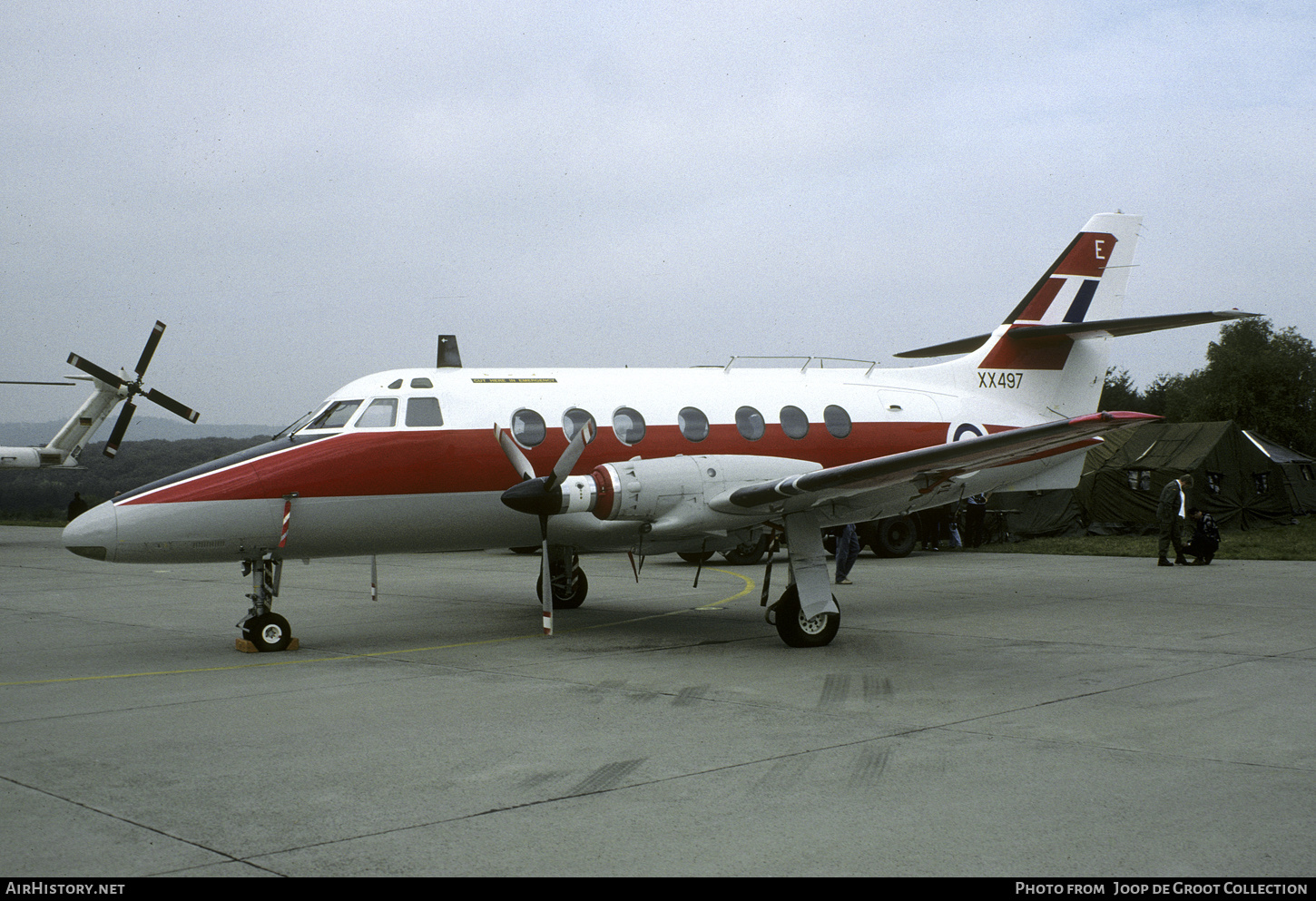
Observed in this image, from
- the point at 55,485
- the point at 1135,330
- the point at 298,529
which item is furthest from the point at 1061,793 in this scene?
the point at 55,485

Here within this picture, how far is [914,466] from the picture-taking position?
400 inches

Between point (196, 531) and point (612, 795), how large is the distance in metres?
6.65

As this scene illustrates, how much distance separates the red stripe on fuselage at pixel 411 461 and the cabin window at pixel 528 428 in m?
0.11

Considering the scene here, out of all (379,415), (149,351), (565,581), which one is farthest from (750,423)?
(149,351)

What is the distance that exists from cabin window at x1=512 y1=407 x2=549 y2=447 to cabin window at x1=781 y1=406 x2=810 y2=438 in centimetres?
316

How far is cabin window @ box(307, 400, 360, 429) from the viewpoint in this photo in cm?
1162

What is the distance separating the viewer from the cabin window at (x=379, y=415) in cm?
1161

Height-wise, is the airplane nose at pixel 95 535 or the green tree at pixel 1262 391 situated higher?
the green tree at pixel 1262 391

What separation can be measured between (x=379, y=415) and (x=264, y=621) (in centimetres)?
255

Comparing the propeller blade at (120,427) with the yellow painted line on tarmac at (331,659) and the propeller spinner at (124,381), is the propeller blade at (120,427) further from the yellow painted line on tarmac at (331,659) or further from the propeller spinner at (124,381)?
the yellow painted line on tarmac at (331,659)

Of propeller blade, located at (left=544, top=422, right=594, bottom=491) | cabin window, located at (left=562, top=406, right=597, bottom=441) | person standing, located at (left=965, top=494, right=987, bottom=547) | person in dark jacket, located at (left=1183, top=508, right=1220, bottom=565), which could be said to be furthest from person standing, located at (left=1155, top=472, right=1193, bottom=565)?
propeller blade, located at (left=544, top=422, right=594, bottom=491)

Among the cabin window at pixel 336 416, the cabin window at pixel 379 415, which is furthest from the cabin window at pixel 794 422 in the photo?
the cabin window at pixel 336 416

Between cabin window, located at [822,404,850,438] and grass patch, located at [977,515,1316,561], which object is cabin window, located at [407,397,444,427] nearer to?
cabin window, located at [822,404,850,438]

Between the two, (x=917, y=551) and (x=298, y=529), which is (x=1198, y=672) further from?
(x=917, y=551)
